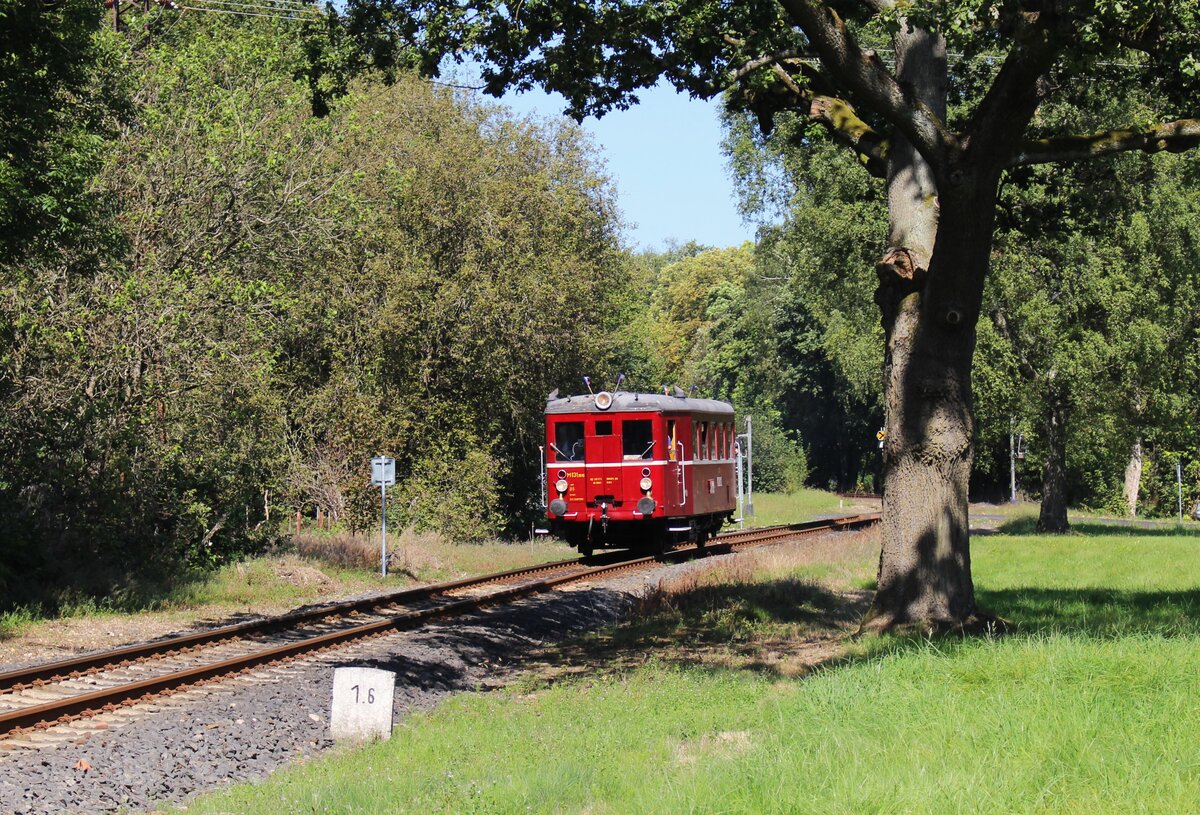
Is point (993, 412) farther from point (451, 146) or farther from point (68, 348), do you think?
point (68, 348)

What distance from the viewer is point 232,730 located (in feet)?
32.5

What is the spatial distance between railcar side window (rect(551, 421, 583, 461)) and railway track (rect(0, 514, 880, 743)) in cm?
310

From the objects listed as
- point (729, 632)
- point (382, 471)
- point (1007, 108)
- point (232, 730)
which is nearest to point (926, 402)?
point (1007, 108)

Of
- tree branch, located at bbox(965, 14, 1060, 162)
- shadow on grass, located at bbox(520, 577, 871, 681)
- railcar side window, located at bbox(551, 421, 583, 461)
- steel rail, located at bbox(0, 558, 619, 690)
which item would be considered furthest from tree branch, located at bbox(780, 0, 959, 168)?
railcar side window, located at bbox(551, 421, 583, 461)

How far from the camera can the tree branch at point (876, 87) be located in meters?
11.8

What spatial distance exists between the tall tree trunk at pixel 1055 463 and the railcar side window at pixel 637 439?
46.5 ft

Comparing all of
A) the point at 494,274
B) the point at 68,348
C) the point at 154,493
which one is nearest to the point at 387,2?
the point at 68,348

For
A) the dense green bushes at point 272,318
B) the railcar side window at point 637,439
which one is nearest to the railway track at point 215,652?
the railcar side window at point 637,439

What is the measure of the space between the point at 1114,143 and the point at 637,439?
1316 cm

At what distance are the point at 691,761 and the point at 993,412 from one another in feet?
89.2

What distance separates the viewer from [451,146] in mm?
34406

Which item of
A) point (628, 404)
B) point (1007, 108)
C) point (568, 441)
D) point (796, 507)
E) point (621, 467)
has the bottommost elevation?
point (796, 507)

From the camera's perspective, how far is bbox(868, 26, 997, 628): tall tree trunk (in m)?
12.9

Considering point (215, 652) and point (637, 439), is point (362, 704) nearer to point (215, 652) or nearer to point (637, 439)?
point (215, 652)
